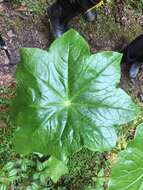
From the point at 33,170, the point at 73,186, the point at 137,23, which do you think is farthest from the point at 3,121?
the point at 137,23

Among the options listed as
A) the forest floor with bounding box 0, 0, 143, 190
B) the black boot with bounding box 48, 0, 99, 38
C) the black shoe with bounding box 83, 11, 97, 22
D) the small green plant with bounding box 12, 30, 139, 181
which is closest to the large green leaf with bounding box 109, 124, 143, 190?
the small green plant with bounding box 12, 30, 139, 181

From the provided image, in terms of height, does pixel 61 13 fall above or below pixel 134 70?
above

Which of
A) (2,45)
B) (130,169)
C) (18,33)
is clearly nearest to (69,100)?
(130,169)

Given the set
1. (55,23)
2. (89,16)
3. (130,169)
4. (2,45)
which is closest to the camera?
(130,169)

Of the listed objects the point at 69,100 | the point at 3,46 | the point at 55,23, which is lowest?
the point at 69,100

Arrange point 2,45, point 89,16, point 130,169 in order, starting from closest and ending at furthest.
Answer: point 130,169 < point 2,45 < point 89,16

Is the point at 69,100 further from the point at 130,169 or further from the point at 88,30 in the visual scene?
the point at 88,30

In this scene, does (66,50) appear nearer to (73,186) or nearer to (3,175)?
(3,175)

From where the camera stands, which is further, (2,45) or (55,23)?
(55,23)
